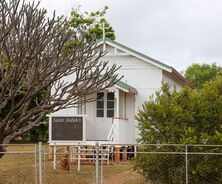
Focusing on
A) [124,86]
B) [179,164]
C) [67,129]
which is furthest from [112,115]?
[179,164]

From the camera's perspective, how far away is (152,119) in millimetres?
13938

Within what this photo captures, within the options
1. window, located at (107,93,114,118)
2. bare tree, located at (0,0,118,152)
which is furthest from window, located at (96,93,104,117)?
bare tree, located at (0,0,118,152)

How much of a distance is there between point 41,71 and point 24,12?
1.50 meters

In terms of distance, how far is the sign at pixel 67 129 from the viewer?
18.4 m

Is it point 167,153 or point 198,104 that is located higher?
point 198,104

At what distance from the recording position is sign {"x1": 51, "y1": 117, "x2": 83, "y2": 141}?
60.4 ft

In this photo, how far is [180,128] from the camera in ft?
44.6

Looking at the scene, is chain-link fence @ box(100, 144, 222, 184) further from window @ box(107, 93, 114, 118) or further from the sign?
window @ box(107, 93, 114, 118)

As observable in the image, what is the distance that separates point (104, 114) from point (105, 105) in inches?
17.0

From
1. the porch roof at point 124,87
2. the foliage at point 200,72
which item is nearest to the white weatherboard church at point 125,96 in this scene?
the porch roof at point 124,87

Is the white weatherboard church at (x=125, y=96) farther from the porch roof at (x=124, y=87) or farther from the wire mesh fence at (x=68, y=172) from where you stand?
the wire mesh fence at (x=68, y=172)

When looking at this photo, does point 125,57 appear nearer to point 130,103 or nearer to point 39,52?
point 130,103

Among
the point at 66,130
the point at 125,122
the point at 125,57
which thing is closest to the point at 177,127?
the point at 66,130

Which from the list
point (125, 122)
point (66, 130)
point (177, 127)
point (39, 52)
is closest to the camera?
point (39, 52)
